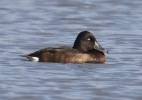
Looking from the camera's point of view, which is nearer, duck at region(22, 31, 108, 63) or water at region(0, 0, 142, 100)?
water at region(0, 0, 142, 100)

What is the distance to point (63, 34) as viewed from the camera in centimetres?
1603

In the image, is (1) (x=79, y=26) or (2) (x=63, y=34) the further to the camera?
(1) (x=79, y=26)

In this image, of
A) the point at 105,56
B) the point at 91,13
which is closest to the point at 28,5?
the point at 91,13

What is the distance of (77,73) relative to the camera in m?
12.3

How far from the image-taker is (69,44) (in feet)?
49.5

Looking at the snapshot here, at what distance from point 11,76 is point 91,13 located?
24.1 ft

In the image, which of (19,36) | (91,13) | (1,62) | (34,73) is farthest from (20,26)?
(34,73)

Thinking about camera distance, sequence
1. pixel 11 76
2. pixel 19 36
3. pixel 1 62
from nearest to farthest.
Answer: pixel 11 76 → pixel 1 62 → pixel 19 36

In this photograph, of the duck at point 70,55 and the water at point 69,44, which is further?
the duck at point 70,55

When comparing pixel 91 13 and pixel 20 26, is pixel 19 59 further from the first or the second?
pixel 91 13

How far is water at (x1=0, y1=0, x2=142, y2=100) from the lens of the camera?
11.0 meters

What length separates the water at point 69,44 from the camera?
11.0 m

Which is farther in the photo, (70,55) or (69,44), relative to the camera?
(69,44)

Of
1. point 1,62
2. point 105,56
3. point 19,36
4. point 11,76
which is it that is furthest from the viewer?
point 19,36
